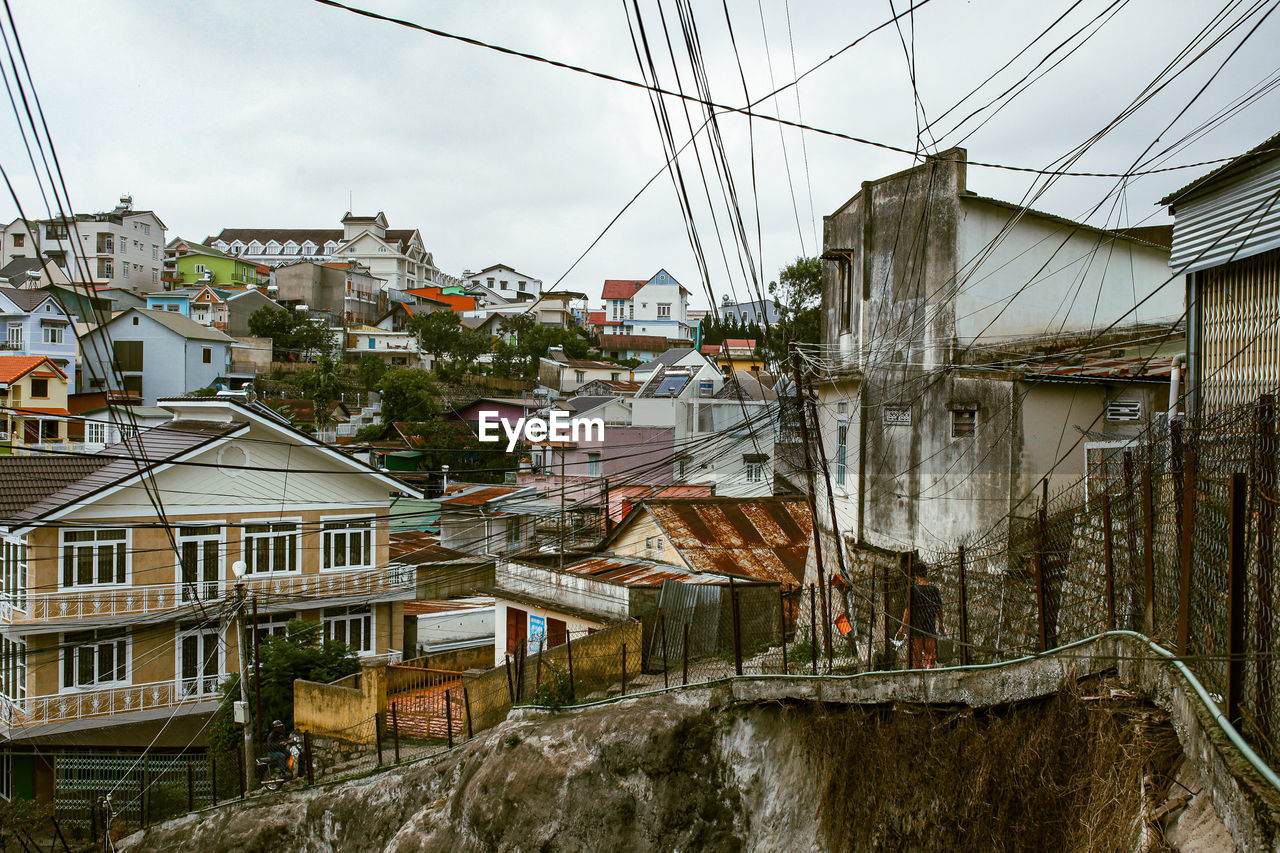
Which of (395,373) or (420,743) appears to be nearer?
(420,743)

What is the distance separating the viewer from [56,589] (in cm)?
1725

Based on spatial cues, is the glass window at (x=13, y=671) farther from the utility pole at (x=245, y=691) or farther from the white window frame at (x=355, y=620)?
the utility pole at (x=245, y=691)

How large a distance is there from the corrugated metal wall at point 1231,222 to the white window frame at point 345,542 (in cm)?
1673

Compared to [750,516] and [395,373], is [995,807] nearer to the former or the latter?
[750,516]

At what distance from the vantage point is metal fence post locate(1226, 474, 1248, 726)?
4.40 meters

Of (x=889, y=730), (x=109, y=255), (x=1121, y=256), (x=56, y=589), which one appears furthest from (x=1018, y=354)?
(x=109, y=255)

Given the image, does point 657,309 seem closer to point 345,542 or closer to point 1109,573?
point 345,542

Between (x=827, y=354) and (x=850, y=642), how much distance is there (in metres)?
6.15

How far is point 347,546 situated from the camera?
2059 cm

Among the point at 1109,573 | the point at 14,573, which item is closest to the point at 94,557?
the point at 14,573

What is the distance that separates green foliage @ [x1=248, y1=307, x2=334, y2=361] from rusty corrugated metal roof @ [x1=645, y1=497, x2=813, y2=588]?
1515 inches

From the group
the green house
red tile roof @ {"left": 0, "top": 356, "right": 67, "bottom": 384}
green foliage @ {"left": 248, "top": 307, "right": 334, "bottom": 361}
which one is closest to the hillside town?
red tile roof @ {"left": 0, "top": 356, "right": 67, "bottom": 384}

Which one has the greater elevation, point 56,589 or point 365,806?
point 56,589

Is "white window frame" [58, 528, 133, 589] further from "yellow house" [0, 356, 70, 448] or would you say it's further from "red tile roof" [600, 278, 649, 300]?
"red tile roof" [600, 278, 649, 300]
